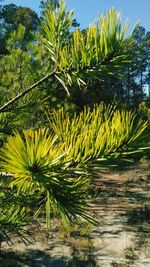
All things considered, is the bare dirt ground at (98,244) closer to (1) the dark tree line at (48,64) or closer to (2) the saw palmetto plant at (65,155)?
(1) the dark tree line at (48,64)

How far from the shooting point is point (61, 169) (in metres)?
1.11

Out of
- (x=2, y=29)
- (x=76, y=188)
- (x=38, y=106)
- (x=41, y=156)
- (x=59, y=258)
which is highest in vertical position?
(x=2, y=29)

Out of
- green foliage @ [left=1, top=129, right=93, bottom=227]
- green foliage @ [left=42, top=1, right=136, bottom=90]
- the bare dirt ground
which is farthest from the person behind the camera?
the bare dirt ground

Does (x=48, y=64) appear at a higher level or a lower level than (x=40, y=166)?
higher

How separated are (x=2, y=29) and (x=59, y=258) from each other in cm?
2570

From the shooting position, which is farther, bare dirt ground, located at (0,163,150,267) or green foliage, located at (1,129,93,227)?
bare dirt ground, located at (0,163,150,267)

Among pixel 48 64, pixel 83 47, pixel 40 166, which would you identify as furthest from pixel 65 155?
pixel 48 64

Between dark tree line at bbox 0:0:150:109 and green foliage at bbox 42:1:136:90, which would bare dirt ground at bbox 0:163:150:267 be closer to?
dark tree line at bbox 0:0:150:109

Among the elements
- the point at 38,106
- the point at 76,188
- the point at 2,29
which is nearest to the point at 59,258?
the point at 38,106

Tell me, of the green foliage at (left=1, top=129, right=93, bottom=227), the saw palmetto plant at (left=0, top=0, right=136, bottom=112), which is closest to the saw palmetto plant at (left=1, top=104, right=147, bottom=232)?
the green foliage at (left=1, top=129, right=93, bottom=227)

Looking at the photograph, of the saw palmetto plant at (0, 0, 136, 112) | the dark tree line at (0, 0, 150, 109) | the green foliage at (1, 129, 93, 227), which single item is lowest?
the green foliage at (1, 129, 93, 227)

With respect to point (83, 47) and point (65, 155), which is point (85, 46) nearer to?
point (83, 47)

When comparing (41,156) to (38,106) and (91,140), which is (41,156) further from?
(38,106)

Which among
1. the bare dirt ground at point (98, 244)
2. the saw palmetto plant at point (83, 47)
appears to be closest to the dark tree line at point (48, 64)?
the saw palmetto plant at point (83, 47)
